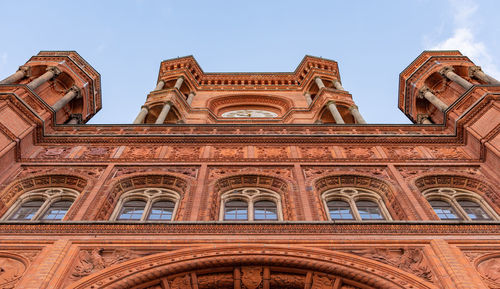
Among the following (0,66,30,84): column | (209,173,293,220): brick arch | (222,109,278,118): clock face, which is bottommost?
(209,173,293,220): brick arch

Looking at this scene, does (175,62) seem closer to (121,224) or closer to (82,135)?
(82,135)

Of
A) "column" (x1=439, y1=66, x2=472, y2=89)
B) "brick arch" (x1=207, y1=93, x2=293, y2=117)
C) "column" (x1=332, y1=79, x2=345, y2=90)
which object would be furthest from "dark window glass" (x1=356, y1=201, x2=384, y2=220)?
"column" (x1=332, y1=79, x2=345, y2=90)

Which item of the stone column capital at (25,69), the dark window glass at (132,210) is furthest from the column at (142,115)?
the dark window glass at (132,210)

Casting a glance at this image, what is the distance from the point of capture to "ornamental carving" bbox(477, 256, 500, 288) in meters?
7.36

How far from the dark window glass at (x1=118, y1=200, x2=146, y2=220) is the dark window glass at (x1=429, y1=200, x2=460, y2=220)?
649 cm

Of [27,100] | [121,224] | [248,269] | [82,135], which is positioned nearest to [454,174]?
[248,269]

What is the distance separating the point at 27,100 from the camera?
45.4 ft

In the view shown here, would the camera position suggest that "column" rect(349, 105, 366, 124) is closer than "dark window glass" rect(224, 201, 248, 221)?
No

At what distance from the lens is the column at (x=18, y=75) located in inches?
608

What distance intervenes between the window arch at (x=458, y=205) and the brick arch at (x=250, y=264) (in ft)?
10.7

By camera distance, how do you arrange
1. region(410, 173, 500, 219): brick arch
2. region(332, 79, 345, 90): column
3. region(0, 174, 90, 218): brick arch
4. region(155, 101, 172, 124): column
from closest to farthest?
region(0, 174, 90, 218): brick arch < region(410, 173, 500, 219): brick arch < region(155, 101, 172, 124): column < region(332, 79, 345, 90): column

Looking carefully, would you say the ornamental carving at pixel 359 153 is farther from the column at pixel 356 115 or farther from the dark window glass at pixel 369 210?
the column at pixel 356 115

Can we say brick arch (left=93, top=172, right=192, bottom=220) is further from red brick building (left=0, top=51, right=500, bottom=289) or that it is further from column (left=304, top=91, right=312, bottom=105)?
column (left=304, top=91, right=312, bottom=105)

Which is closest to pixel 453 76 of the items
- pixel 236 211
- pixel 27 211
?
pixel 236 211
